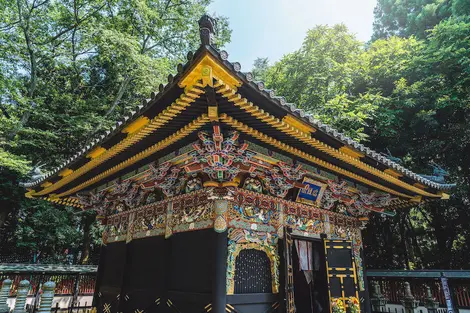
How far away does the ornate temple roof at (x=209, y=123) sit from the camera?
3.53 meters

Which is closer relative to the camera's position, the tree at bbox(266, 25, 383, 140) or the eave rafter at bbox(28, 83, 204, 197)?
the eave rafter at bbox(28, 83, 204, 197)

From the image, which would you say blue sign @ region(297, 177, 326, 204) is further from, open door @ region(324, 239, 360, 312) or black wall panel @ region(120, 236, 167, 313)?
black wall panel @ region(120, 236, 167, 313)

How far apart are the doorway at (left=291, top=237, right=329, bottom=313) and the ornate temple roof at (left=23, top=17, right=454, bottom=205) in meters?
2.00

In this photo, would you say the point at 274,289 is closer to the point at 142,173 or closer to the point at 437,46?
the point at 142,173

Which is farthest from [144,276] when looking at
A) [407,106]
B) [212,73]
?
[407,106]

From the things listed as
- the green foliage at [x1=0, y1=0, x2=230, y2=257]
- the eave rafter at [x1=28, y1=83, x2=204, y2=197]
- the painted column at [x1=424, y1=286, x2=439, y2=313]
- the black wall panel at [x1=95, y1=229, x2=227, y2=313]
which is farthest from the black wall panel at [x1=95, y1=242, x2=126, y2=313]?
the painted column at [x1=424, y1=286, x2=439, y2=313]

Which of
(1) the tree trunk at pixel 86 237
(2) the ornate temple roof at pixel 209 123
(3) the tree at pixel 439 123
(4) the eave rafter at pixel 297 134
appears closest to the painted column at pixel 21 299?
(2) the ornate temple roof at pixel 209 123

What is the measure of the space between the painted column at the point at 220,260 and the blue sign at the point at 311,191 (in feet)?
7.32

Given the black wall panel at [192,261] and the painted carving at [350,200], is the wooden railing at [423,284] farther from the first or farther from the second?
the black wall panel at [192,261]

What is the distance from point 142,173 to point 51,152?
1246cm

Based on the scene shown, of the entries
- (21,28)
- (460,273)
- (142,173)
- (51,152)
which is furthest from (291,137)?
(21,28)

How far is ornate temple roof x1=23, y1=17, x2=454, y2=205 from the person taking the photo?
3.53m

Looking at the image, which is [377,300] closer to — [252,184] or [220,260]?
[252,184]

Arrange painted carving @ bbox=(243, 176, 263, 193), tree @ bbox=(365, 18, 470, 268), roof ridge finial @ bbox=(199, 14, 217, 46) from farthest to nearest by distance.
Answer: tree @ bbox=(365, 18, 470, 268), painted carving @ bbox=(243, 176, 263, 193), roof ridge finial @ bbox=(199, 14, 217, 46)
